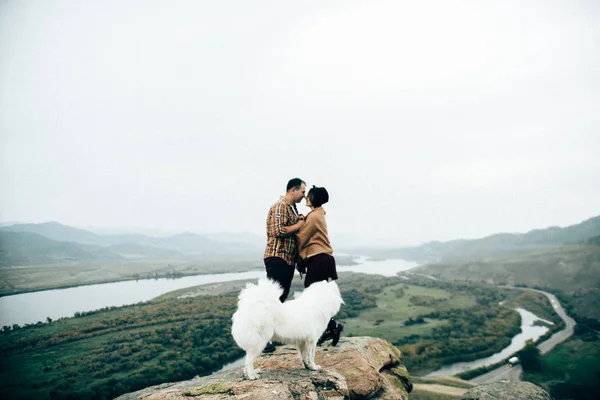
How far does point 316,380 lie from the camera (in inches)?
214

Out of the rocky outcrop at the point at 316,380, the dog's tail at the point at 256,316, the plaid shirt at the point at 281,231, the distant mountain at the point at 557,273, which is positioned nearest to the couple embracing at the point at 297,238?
the plaid shirt at the point at 281,231

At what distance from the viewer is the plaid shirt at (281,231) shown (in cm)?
594

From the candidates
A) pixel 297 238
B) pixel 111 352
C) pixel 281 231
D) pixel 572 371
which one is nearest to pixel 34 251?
pixel 111 352

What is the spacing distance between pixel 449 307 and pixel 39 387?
221 feet

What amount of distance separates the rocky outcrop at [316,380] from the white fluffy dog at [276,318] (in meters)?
0.40

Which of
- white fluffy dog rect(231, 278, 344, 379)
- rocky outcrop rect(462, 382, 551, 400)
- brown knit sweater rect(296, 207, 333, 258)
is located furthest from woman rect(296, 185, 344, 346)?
rocky outcrop rect(462, 382, 551, 400)

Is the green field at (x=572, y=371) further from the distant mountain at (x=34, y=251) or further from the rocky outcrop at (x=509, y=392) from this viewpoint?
the distant mountain at (x=34, y=251)

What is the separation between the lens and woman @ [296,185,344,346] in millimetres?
6078

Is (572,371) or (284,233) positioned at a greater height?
(284,233)

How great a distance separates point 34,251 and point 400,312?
11197cm

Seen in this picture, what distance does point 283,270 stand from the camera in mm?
6031

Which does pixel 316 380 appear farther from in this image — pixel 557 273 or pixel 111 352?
pixel 557 273

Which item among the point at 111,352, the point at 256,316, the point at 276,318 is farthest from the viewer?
the point at 111,352

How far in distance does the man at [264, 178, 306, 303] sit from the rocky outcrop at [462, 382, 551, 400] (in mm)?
10607
